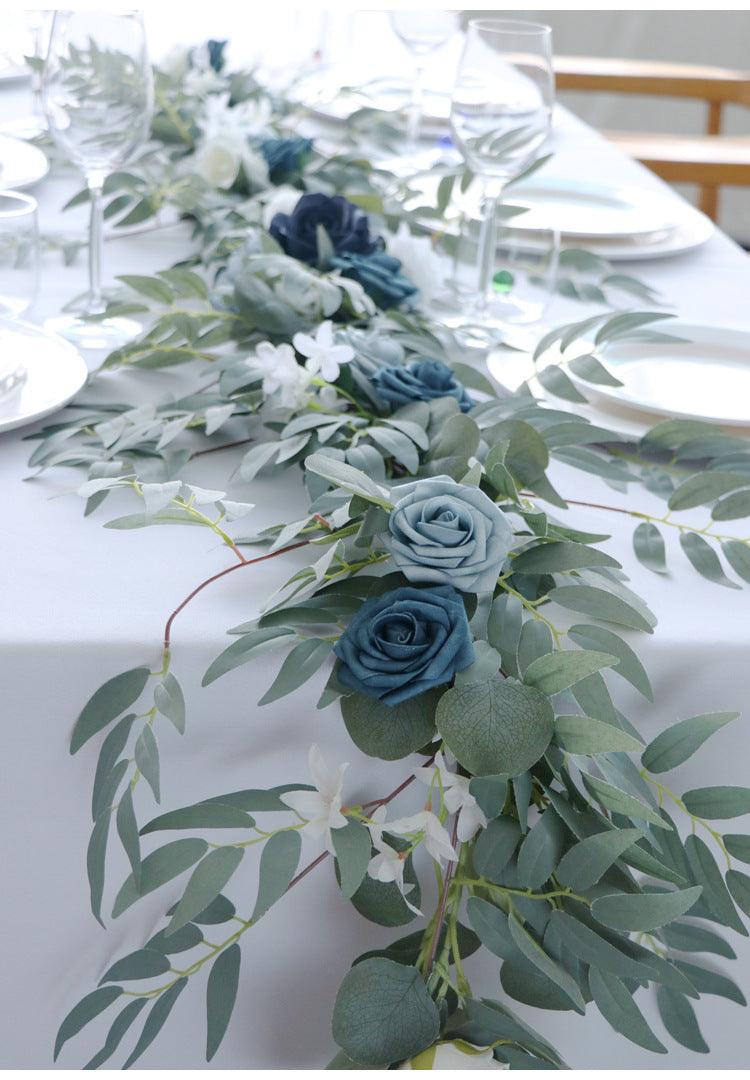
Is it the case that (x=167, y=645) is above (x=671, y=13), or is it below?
above

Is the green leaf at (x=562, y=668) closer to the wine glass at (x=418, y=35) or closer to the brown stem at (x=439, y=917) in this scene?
the brown stem at (x=439, y=917)

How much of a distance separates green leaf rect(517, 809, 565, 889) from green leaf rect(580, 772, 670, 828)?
0.03m

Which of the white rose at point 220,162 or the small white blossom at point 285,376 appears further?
the white rose at point 220,162

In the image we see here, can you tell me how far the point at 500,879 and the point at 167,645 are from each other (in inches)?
7.8

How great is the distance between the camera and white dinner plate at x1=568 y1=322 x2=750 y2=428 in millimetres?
854

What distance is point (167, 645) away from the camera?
23.5 inches

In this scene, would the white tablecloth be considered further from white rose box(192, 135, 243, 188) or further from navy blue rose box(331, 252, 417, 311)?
white rose box(192, 135, 243, 188)

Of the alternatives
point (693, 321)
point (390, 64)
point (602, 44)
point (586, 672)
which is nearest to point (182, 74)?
point (390, 64)

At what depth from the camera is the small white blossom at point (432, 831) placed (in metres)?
0.55

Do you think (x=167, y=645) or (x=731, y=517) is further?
(x=731, y=517)

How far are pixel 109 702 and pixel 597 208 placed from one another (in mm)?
1048

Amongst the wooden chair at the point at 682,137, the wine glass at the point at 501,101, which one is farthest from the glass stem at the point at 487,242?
the wooden chair at the point at 682,137

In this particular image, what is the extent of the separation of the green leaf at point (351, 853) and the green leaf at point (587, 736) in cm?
10

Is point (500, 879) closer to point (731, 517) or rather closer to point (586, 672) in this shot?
point (586, 672)
